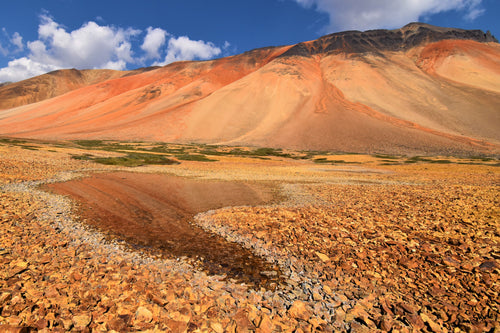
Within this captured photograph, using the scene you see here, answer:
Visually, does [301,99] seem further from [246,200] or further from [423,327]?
[423,327]

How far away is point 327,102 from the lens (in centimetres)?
11475

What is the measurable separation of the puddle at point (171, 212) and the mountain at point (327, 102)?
71.5 meters

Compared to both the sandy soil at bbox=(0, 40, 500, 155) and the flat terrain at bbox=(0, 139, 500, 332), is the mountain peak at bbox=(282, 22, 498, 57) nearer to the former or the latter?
the sandy soil at bbox=(0, 40, 500, 155)

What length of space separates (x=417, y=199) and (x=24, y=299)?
54.1 feet

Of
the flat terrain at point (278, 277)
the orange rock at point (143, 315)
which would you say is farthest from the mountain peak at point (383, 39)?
the orange rock at point (143, 315)

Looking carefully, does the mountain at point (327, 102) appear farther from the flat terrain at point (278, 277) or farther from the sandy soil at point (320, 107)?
the flat terrain at point (278, 277)

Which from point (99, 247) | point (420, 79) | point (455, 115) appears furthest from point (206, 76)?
point (99, 247)

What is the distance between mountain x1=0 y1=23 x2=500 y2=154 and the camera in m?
92.1

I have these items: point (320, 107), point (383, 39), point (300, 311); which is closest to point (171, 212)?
point (300, 311)

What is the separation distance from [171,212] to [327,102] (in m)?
112

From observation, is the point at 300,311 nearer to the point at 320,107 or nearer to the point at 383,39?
the point at 320,107

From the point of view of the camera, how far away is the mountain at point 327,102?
92.1 m

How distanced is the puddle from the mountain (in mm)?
71504

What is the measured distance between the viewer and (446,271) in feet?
22.6
